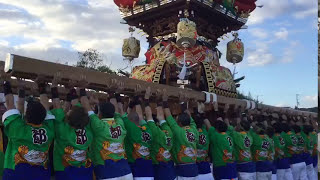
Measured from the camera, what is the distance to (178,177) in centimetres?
485

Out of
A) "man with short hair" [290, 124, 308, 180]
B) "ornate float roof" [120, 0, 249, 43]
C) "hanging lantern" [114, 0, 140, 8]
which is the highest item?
"hanging lantern" [114, 0, 140, 8]

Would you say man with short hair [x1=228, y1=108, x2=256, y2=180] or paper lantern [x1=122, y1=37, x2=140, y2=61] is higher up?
paper lantern [x1=122, y1=37, x2=140, y2=61]

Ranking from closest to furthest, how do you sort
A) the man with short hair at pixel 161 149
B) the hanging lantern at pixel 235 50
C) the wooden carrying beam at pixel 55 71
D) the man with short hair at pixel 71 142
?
1. the wooden carrying beam at pixel 55 71
2. the man with short hair at pixel 71 142
3. the man with short hair at pixel 161 149
4. the hanging lantern at pixel 235 50

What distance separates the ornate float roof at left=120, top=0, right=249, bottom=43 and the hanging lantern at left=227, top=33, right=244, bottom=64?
35 centimetres

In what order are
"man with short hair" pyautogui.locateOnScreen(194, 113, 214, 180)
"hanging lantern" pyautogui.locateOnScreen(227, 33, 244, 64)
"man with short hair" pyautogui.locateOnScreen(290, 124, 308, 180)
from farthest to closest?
"hanging lantern" pyautogui.locateOnScreen(227, 33, 244, 64), "man with short hair" pyautogui.locateOnScreen(290, 124, 308, 180), "man with short hair" pyautogui.locateOnScreen(194, 113, 214, 180)

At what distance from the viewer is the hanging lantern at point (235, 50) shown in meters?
10.1

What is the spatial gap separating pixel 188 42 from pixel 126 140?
4.43 metres

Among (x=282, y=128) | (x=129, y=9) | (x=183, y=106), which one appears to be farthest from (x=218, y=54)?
(x=183, y=106)

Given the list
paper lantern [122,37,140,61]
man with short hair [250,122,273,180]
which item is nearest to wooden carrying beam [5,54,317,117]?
man with short hair [250,122,273,180]

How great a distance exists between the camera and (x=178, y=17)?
9016mm

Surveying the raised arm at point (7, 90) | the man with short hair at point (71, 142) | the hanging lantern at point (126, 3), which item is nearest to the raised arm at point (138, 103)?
the man with short hair at point (71, 142)

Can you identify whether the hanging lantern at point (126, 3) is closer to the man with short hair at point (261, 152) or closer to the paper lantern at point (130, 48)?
the paper lantern at point (130, 48)

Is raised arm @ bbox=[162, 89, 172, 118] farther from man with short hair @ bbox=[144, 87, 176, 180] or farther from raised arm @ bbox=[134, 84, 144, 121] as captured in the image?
raised arm @ bbox=[134, 84, 144, 121]

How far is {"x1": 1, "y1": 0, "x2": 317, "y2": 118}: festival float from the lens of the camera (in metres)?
8.45
